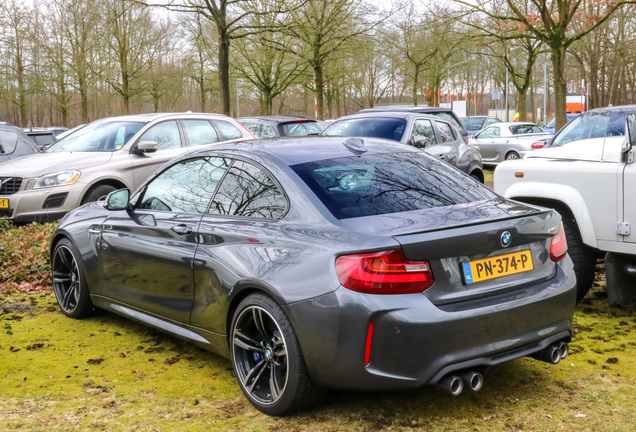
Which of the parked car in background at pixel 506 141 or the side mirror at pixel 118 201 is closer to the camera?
the side mirror at pixel 118 201

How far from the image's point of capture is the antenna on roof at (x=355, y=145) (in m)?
4.39

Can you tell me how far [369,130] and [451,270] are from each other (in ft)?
25.6

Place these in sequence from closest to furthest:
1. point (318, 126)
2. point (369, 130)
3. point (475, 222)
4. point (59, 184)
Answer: point (475, 222) < point (59, 184) < point (369, 130) < point (318, 126)

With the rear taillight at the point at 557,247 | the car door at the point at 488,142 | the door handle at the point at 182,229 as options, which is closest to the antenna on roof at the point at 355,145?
the door handle at the point at 182,229

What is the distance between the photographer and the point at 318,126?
667 inches

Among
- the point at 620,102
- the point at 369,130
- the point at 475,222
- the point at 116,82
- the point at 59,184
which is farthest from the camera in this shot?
the point at 620,102

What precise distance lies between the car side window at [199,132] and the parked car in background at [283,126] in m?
5.04

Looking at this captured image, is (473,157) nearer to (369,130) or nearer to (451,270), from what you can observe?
(369,130)

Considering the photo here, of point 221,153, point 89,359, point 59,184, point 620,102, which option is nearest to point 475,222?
point 221,153

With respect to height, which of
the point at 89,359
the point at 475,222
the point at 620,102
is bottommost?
the point at 89,359

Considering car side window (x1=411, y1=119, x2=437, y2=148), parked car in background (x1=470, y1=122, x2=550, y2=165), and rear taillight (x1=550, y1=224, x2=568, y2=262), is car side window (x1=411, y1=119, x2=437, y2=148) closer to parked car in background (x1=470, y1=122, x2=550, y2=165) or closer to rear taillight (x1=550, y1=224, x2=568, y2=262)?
rear taillight (x1=550, y1=224, x2=568, y2=262)

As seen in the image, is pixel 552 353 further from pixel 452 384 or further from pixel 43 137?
pixel 43 137

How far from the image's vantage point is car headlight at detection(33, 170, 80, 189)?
972cm

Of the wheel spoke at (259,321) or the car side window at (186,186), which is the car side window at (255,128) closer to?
the car side window at (186,186)
